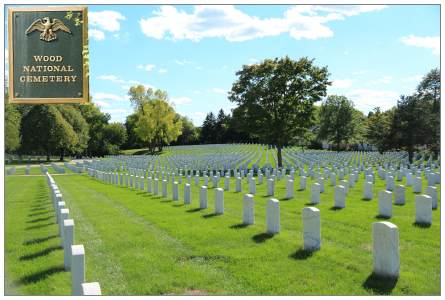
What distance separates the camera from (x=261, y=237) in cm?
915

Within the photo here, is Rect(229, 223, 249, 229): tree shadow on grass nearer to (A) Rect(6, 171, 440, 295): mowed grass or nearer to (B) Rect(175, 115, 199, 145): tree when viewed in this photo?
(A) Rect(6, 171, 440, 295): mowed grass

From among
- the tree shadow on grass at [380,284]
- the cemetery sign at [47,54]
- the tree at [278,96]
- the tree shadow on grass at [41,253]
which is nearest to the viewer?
the tree shadow on grass at [380,284]

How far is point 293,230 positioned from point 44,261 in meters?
4.96

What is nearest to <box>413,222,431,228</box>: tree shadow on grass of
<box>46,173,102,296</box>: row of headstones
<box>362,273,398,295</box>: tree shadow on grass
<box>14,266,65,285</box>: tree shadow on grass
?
<box>362,273,398,295</box>: tree shadow on grass

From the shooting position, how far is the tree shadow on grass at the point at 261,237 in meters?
8.86

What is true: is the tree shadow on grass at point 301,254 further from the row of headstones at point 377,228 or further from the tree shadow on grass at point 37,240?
the tree shadow on grass at point 37,240

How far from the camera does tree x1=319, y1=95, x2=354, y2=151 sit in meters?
70.4

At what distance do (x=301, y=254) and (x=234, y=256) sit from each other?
44.3 inches

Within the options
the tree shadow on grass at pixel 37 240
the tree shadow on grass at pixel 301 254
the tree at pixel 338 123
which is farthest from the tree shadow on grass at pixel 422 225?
the tree at pixel 338 123

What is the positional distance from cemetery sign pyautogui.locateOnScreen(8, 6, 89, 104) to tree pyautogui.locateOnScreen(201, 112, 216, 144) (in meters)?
105

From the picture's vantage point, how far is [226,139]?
371ft

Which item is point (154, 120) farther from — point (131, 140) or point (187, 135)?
point (187, 135)

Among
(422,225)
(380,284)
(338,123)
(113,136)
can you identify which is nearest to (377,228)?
(380,284)

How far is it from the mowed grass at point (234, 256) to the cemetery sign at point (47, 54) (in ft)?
9.65
